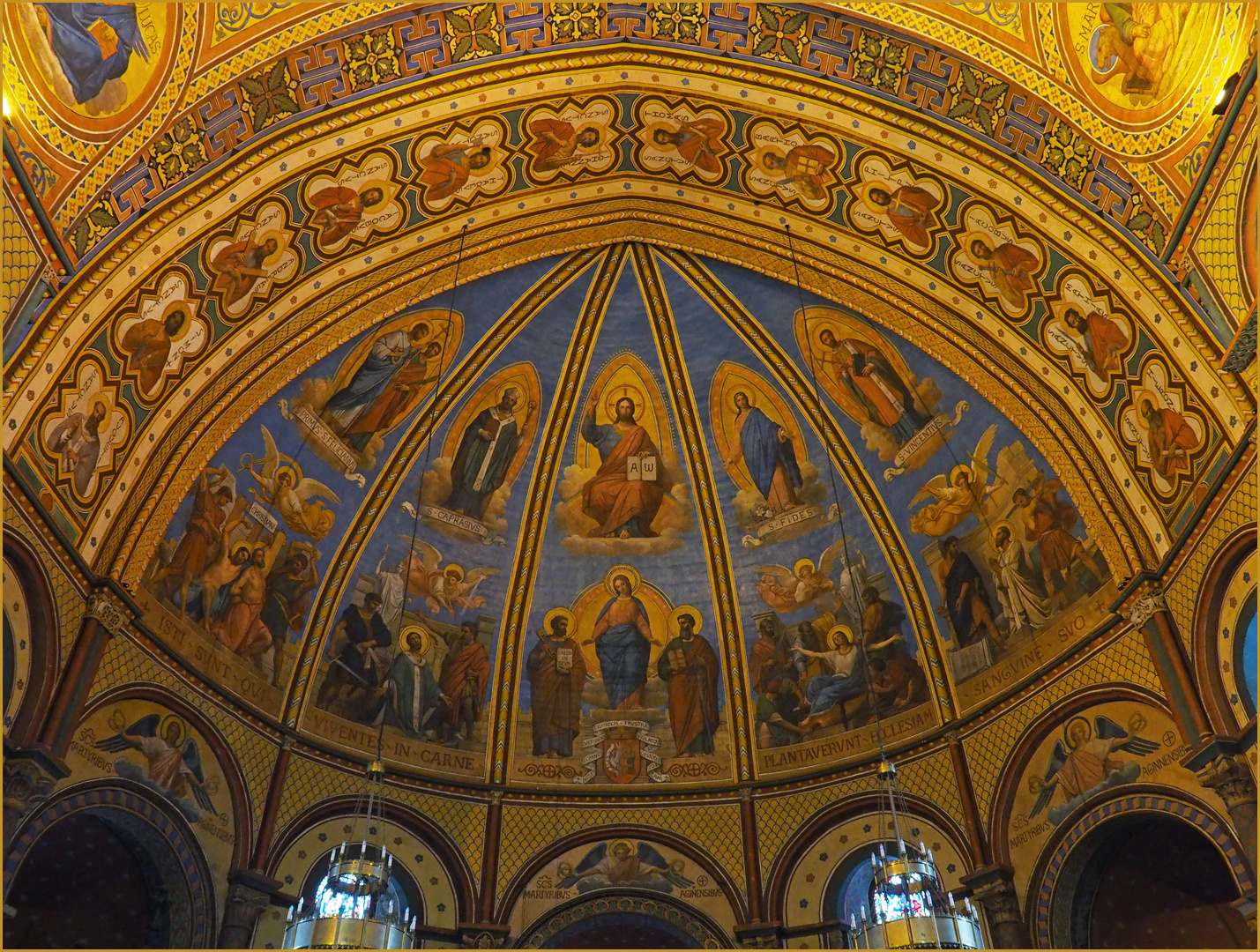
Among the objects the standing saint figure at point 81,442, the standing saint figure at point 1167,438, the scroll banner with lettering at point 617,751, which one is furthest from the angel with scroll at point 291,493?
the standing saint figure at point 1167,438

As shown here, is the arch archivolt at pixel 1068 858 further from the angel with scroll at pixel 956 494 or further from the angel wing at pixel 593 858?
the angel wing at pixel 593 858

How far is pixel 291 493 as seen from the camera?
57.4ft

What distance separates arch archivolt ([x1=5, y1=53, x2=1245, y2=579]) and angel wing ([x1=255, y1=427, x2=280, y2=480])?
1.20 m

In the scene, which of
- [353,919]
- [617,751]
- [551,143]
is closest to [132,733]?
[353,919]

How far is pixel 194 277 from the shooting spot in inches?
587

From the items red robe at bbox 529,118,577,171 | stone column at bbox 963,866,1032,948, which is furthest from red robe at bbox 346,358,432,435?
stone column at bbox 963,866,1032,948

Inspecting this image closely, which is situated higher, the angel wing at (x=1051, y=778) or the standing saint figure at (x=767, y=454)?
the standing saint figure at (x=767, y=454)

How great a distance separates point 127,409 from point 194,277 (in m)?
1.79

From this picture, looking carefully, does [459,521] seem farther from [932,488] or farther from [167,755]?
[932,488]

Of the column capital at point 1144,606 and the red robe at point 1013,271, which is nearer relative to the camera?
the column capital at point 1144,606

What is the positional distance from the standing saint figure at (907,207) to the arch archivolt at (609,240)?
533 mm

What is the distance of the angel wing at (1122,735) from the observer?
48.8 ft

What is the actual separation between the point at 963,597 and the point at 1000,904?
4252 millimetres

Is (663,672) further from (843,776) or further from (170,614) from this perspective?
(170,614)
